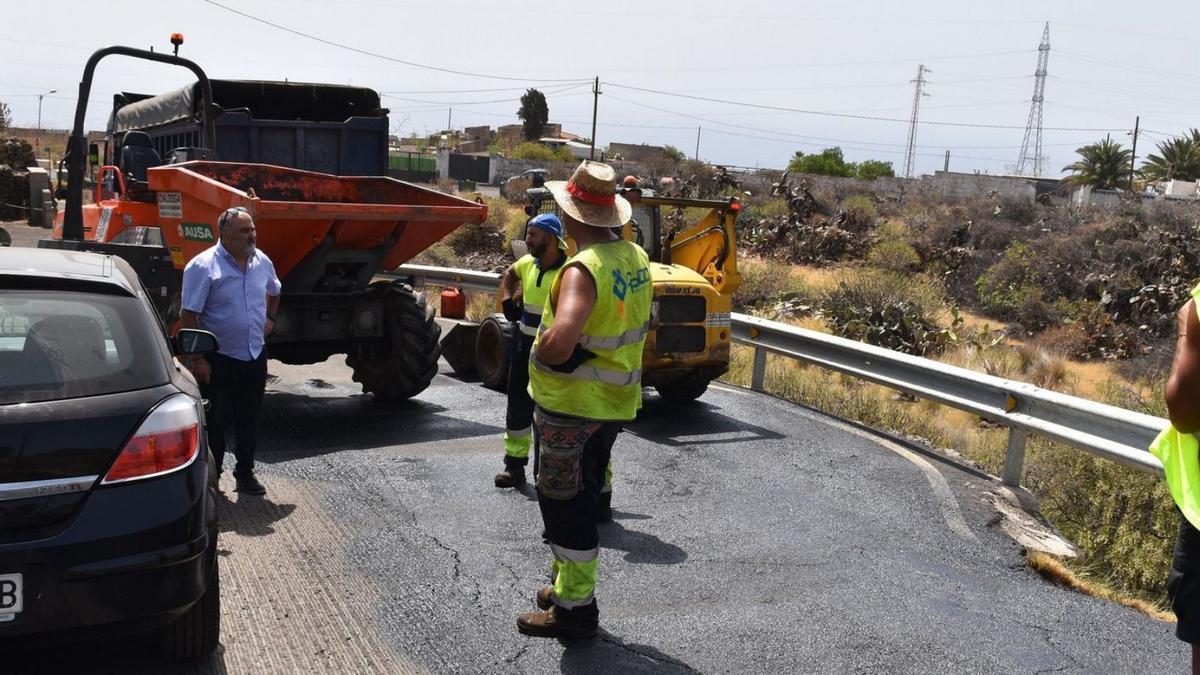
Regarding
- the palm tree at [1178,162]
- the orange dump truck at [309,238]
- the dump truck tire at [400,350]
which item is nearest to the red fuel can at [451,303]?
the orange dump truck at [309,238]

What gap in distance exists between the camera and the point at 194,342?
5.01m

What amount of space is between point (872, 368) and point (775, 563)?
4.03 meters

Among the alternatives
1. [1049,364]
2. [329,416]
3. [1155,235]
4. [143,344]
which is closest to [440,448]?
[329,416]

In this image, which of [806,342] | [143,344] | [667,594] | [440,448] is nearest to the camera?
[143,344]

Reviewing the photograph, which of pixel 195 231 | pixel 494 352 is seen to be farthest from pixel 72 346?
pixel 494 352

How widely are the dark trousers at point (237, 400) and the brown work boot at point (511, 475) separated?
1.48 meters

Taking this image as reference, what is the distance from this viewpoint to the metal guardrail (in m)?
6.34

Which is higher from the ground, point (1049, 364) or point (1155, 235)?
point (1155, 235)

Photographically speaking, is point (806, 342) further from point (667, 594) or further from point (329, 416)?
point (667, 594)

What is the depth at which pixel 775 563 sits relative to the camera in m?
5.61

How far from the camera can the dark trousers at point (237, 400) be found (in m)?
6.38

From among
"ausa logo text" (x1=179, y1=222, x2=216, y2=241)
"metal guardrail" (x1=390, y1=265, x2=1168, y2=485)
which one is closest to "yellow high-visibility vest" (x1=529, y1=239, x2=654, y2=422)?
"metal guardrail" (x1=390, y1=265, x2=1168, y2=485)

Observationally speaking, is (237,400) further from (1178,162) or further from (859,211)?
(1178,162)

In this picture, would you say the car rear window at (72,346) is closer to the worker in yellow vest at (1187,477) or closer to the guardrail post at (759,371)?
the worker in yellow vest at (1187,477)
